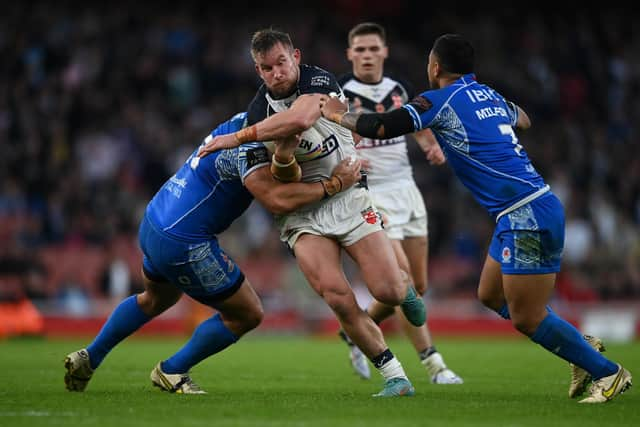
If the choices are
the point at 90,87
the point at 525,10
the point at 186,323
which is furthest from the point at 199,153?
the point at 525,10

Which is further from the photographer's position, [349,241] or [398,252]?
[398,252]

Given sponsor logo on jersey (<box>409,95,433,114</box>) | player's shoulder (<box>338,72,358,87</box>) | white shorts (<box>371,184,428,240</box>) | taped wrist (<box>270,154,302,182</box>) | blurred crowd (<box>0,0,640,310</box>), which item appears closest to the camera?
sponsor logo on jersey (<box>409,95,433,114</box>)

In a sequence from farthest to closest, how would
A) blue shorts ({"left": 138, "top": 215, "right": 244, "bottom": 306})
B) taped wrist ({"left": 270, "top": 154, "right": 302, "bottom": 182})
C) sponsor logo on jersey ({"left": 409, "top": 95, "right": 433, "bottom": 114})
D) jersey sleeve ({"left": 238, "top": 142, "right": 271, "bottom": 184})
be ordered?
blue shorts ({"left": 138, "top": 215, "right": 244, "bottom": 306}) → jersey sleeve ({"left": 238, "top": 142, "right": 271, "bottom": 184}) → taped wrist ({"left": 270, "top": 154, "right": 302, "bottom": 182}) → sponsor logo on jersey ({"left": 409, "top": 95, "right": 433, "bottom": 114})

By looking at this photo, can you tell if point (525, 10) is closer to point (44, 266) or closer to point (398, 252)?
point (44, 266)

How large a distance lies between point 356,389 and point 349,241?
5.19 ft

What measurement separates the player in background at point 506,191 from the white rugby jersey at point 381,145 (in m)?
2.72

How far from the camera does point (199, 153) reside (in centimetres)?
770

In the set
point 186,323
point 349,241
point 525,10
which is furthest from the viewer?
point 525,10

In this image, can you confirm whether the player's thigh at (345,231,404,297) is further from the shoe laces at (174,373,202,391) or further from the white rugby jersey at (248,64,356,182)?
the shoe laces at (174,373,202,391)

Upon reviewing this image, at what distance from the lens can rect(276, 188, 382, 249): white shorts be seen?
782 cm

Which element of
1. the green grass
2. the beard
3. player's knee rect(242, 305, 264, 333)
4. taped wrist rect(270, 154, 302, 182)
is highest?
the beard

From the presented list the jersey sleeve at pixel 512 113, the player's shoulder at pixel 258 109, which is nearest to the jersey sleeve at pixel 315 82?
the player's shoulder at pixel 258 109

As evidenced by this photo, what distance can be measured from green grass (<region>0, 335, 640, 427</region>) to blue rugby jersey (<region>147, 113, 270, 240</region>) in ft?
4.21

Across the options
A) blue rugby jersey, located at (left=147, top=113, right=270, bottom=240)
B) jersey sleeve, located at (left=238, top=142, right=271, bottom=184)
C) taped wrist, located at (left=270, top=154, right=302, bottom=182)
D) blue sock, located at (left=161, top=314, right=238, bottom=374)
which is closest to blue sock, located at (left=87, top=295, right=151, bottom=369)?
blue sock, located at (left=161, top=314, right=238, bottom=374)
